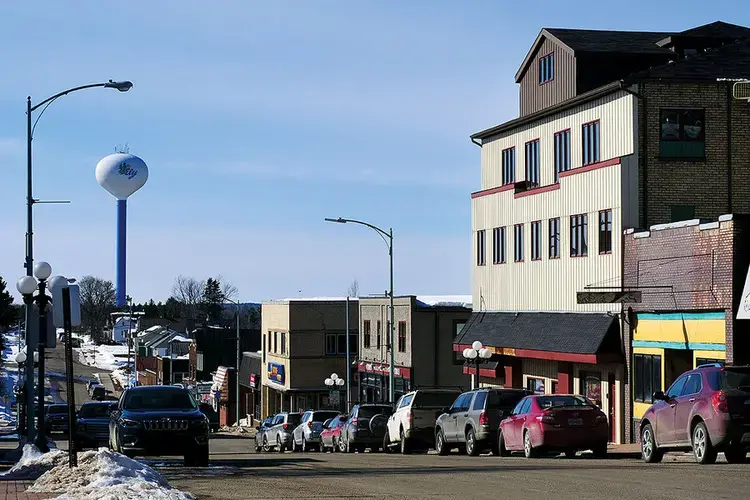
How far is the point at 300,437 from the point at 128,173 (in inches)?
1869

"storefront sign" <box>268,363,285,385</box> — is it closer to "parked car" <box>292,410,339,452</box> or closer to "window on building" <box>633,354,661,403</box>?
"parked car" <box>292,410,339,452</box>

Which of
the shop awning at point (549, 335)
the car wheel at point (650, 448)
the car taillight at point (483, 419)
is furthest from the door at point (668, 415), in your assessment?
the shop awning at point (549, 335)

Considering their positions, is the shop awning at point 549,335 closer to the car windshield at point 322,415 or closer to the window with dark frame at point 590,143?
the window with dark frame at point 590,143

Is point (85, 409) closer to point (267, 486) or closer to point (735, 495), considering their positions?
point (267, 486)

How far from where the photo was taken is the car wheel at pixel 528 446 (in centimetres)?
2688

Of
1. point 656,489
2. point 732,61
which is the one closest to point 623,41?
point 732,61

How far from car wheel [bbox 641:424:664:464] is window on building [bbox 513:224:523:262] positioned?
23.7 meters

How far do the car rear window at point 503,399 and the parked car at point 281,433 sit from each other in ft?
58.5

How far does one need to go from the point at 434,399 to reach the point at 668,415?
38.9 feet

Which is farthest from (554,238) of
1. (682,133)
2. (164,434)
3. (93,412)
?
(164,434)

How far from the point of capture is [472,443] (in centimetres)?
3002

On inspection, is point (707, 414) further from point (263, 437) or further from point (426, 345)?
point (426, 345)

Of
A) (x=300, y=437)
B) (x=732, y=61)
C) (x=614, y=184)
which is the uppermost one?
(x=732, y=61)

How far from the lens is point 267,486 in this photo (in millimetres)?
16656
